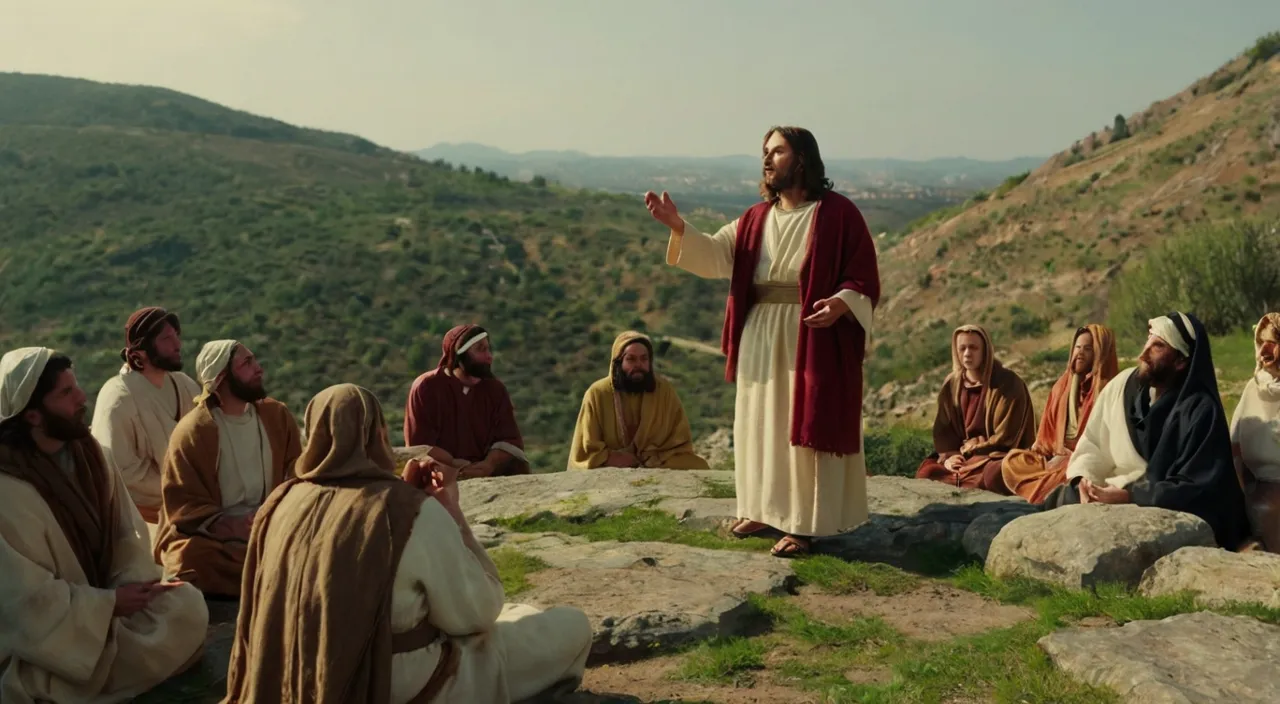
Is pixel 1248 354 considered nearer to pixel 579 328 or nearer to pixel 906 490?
pixel 906 490

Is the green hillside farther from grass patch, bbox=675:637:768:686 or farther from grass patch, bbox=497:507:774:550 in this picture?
grass patch, bbox=675:637:768:686

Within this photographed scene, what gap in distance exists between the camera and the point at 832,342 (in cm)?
648

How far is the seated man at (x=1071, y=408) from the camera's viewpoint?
26.7 ft

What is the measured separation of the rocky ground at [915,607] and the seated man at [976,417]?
1.16 metres

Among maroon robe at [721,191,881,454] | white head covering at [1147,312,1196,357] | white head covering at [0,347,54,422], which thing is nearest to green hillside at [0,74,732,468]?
maroon robe at [721,191,881,454]

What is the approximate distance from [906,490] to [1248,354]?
1343 cm

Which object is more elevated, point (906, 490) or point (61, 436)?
point (61, 436)

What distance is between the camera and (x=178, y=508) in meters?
5.89

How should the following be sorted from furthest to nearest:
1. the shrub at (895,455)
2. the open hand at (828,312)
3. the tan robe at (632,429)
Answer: the shrub at (895,455), the tan robe at (632,429), the open hand at (828,312)

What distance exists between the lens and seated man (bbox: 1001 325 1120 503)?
814 centimetres

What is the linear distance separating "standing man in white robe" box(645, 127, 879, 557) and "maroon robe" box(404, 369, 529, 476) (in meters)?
3.08

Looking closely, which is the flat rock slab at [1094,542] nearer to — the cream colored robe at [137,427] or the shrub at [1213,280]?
the cream colored robe at [137,427]

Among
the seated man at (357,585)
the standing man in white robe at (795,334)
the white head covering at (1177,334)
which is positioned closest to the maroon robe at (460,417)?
the standing man in white robe at (795,334)

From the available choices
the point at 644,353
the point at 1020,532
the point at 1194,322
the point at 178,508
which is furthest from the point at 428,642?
the point at 644,353
